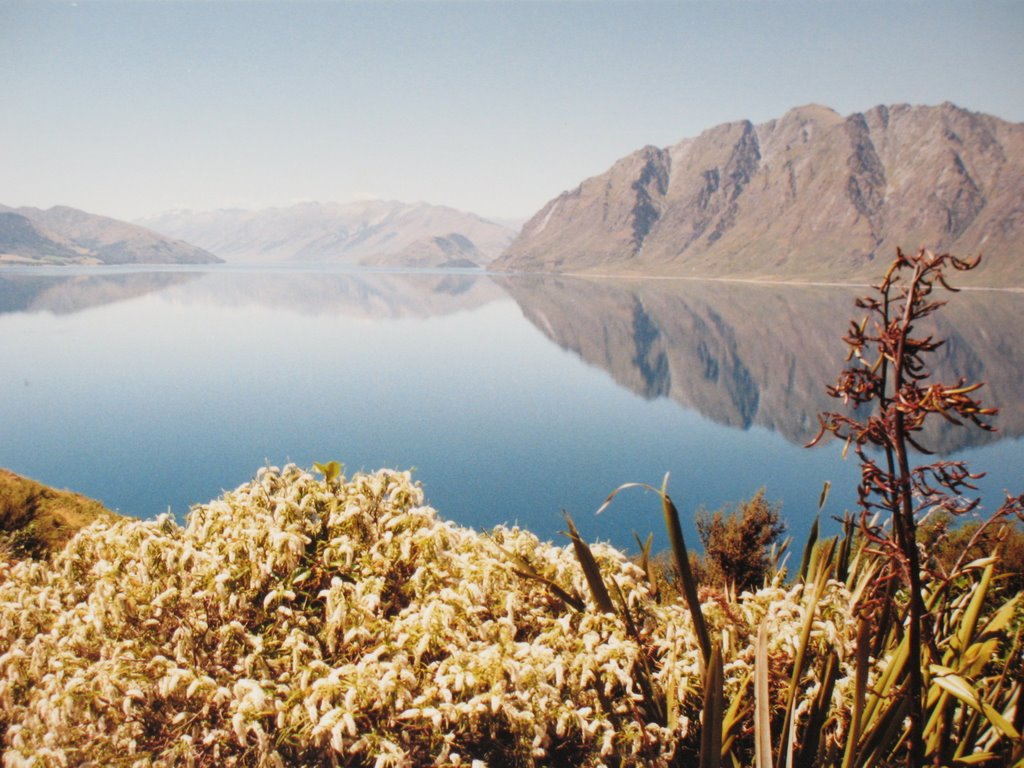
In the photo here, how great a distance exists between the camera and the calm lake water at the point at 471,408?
42531mm

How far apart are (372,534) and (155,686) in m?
1.58

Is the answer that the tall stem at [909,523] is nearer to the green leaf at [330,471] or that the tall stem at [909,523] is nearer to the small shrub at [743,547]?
the green leaf at [330,471]

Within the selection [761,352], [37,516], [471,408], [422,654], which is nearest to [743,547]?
[37,516]

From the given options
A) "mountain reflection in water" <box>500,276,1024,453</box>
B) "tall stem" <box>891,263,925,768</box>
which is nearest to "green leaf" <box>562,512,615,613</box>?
"tall stem" <box>891,263,925,768</box>

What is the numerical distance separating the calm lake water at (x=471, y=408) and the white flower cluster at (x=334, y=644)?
139cm

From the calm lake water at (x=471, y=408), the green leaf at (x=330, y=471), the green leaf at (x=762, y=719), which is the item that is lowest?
the calm lake water at (x=471, y=408)

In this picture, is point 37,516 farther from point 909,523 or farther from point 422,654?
point 909,523

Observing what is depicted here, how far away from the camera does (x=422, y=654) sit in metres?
3.96

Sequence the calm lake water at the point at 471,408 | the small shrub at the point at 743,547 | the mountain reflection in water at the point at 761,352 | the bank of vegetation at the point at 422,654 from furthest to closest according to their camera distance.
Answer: the mountain reflection in water at the point at 761,352
the calm lake water at the point at 471,408
the small shrub at the point at 743,547
the bank of vegetation at the point at 422,654

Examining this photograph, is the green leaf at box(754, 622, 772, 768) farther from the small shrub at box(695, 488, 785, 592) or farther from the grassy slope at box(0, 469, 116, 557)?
the small shrub at box(695, 488, 785, 592)

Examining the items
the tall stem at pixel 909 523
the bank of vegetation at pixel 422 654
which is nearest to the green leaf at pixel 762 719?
the bank of vegetation at pixel 422 654

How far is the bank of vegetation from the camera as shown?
3359 millimetres

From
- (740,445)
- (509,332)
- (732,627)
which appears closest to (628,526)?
(740,445)

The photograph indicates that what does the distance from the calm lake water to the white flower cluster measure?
139 centimetres
